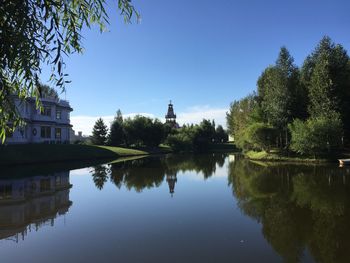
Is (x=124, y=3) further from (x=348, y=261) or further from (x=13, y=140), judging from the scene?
(x=13, y=140)

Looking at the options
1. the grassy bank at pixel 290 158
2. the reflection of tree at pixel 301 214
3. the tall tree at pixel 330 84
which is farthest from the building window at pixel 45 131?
the tall tree at pixel 330 84

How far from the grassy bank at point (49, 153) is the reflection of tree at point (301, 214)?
25.1 m

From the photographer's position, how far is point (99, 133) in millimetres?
72000

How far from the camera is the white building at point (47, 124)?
45.9 metres

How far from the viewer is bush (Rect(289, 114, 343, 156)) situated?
124ft

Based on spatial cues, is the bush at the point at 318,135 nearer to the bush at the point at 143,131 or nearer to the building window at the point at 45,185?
the building window at the point at 45,185

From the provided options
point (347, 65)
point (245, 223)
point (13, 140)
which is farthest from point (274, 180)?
point (13, 140)

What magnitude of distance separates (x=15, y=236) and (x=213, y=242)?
234 inches

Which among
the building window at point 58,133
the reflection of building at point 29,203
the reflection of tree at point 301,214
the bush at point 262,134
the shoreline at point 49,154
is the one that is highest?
the building window at point 58,133

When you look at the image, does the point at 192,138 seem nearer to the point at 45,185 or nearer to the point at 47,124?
the point at 47,124

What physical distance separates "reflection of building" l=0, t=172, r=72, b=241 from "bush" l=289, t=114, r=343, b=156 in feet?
88.2

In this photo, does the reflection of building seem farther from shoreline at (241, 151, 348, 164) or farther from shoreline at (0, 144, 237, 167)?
→ shoreline at (241, 151, 348, 164)

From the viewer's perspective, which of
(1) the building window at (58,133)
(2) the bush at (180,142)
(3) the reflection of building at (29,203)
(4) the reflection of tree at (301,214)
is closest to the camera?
(4) the reflection of tree at (301,214)

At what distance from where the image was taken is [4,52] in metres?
4.12
